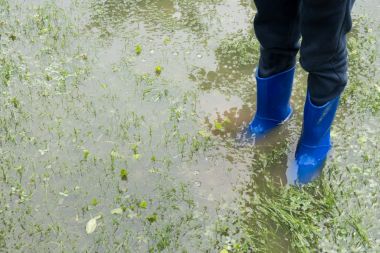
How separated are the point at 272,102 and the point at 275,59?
35 centimetres

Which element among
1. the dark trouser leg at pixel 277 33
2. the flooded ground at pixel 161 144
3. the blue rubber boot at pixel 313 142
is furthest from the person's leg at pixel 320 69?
the dark trouser leg at pixel 277 33

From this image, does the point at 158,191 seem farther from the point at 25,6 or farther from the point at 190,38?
the point at 25,6

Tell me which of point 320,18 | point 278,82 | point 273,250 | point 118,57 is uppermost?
point 320,18

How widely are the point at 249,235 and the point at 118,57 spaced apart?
2.17m

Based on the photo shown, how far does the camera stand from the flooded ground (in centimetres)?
277

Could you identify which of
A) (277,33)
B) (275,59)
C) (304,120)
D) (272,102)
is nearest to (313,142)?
(304,120)

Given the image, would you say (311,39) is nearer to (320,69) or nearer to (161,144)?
(320,69)

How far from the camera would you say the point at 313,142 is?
3.07 meters

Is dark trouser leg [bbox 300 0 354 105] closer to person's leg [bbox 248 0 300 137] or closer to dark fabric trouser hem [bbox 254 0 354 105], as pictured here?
dark fabric trouser hem [bbox 254 0 354 105]

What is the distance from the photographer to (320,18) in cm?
239

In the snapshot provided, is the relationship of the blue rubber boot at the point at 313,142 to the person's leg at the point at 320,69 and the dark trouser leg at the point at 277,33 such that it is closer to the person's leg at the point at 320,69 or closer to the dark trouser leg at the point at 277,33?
the person's leg at the point at 320,69

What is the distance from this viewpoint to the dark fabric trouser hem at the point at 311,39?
7.87ft

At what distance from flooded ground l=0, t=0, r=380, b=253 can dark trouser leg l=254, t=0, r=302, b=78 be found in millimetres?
587

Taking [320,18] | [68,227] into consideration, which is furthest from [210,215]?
[320,18]
